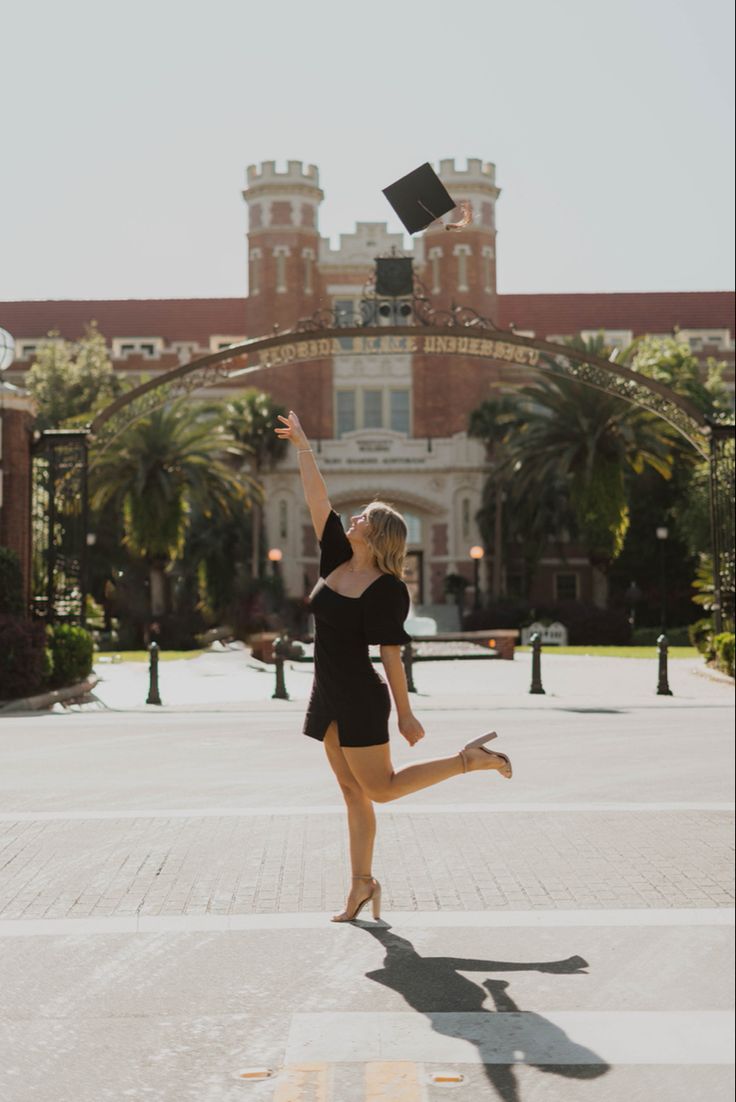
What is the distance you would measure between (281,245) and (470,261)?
8.34 metres

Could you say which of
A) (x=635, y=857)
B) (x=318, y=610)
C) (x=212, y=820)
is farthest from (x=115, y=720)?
(x=318, y=610)

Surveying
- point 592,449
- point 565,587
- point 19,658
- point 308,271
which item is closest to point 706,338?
point 565,587

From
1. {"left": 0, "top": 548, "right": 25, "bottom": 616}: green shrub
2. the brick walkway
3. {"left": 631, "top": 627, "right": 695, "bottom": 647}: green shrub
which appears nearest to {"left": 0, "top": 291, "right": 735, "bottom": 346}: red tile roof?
{"left": 631, "top": 627, "right": 695, "bottom": 647}: green shrub

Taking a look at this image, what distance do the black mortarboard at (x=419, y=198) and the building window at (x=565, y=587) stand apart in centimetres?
5909

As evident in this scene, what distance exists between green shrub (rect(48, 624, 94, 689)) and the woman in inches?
574

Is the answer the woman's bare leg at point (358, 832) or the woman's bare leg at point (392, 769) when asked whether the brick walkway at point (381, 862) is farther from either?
the woman's bare leg at point (392, 769)

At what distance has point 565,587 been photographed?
6269 centimetres

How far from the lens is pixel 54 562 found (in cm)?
2097

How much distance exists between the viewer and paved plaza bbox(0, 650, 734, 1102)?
11.5 feet

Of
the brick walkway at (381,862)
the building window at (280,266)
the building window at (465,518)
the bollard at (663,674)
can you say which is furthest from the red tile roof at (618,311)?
the brick walkway at (381,862)

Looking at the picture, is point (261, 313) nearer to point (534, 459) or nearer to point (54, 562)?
point (534, 459)

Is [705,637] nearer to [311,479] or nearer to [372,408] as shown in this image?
[311,479]

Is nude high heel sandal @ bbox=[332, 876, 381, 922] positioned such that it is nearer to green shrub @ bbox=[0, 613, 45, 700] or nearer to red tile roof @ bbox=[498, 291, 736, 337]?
green shrub @ bbox=[0, 613, 45, 700]

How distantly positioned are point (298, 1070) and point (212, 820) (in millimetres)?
4613
